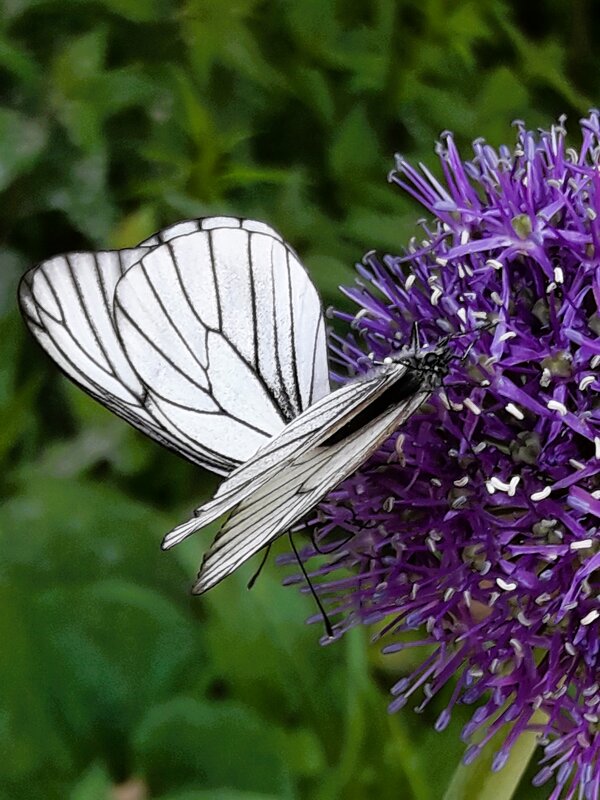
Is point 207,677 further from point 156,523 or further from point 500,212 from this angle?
point 500,212

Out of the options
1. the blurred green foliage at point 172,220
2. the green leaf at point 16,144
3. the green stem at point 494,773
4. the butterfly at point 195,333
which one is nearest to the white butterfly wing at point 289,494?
the butterfly at point 195,333

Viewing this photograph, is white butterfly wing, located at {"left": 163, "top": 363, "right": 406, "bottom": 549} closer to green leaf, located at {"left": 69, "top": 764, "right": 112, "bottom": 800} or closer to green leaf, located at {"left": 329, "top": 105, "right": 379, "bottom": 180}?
green leaf, located at {"left": 69, "top": 764, "right": 112, "bottom": 800}

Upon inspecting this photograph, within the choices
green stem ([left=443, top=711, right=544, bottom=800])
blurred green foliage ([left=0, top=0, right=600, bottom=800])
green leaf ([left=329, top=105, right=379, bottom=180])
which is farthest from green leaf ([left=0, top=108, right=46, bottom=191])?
green stem ([left=443, top=711, right=544, bottom=800])

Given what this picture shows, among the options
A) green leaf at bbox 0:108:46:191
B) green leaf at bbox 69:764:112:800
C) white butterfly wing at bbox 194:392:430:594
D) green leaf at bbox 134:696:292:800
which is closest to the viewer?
white butterfly wing at bbox 194:392:430:594

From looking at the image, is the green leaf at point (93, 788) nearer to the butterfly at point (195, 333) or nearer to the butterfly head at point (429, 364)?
the butterfly at point (195, 333)

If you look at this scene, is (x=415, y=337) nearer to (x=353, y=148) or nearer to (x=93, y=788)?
(x=93, y=788)

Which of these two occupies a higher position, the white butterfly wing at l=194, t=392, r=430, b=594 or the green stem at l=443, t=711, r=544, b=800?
the white butterfly wing at l=194, t=392, r=430, b=594

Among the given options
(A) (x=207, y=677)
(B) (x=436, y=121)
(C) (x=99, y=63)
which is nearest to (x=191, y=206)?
(C) (x=99, y=63)
